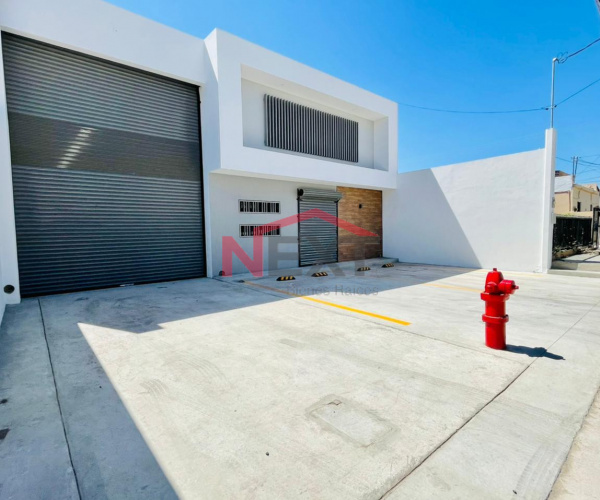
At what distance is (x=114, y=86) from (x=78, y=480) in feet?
27.9

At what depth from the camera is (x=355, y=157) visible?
1307 cm

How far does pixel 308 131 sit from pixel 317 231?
3586 mm

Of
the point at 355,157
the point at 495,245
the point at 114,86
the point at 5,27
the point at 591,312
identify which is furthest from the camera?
the point at 355,157

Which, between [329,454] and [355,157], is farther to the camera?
[355,157]

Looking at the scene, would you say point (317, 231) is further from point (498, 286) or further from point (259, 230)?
point (498, 286)

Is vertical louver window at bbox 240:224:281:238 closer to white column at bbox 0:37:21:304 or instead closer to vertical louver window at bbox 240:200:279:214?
vertical louver window at bbox 240:200:279:214

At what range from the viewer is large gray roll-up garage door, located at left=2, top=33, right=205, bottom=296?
675cm

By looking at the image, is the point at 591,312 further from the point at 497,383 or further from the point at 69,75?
the point at 69,75

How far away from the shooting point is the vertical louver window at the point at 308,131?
10.4 meters

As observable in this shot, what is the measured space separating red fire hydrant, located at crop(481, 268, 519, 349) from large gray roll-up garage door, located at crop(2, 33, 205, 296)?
7.63 metres

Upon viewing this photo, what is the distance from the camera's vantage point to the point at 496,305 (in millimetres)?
3557

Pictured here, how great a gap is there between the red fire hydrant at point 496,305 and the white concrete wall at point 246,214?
7358 mm

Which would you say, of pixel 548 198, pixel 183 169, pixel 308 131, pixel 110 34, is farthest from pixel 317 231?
pixel 110 34

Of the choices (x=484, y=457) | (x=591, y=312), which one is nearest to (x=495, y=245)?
(x=591, y=312)
